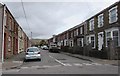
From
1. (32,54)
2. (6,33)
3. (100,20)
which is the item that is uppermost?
(100,20)

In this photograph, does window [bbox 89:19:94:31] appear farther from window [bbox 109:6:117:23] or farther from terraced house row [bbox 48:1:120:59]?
window [bbox 109:6:117:23]

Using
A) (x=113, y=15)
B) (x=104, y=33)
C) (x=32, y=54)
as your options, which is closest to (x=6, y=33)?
(x=32, y=54)

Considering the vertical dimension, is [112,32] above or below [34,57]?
above

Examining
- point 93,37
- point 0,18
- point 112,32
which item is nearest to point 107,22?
point 112,32

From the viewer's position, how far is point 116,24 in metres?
27.2

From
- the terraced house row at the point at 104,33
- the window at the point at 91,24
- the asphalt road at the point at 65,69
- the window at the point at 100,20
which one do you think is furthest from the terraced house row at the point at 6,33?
the window at the point at 100,20

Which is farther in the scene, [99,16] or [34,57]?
[99,16]

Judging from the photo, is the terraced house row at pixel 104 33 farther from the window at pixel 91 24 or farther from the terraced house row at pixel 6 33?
the terraced house row at pixel 6 33

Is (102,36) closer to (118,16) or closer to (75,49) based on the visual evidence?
(118,16)

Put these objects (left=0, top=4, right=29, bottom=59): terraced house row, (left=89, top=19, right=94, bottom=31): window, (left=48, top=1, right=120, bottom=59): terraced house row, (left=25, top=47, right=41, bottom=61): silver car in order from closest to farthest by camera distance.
Result: (left=0, top=4, right=29, bottom=59): terraced house row, (left=25, top=47, right=41, bottom=61): silver car, (left=48, top=1, right=120, bottom=59): terraced house row, (left=89, top=19, right=94, bottom=31): window

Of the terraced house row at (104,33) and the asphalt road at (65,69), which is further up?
the terraced house row at (104,33)

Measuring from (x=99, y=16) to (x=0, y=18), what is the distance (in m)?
15.0

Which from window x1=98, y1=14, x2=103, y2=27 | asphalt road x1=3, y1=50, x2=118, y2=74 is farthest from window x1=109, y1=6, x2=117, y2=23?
asphalt road x1=3, y1=50, x2=118, y2=74

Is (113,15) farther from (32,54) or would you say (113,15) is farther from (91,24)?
(32,54)
